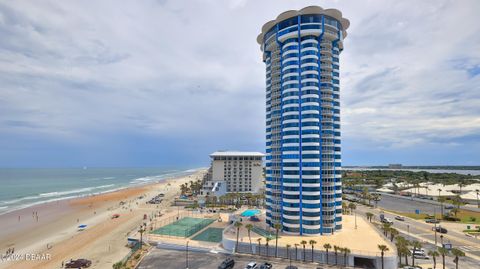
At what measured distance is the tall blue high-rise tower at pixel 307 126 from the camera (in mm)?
67750

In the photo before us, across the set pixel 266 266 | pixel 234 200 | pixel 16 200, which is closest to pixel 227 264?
pixel 266 266

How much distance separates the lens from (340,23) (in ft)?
251

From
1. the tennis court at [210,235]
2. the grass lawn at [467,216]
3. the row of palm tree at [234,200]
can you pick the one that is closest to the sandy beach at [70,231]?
the tennis court at [210,235]

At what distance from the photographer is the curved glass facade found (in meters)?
67.8

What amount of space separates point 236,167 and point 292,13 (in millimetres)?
97027

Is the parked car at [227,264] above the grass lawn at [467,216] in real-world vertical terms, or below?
above

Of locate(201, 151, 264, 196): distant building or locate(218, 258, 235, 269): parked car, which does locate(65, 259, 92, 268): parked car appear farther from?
locate(201, 151, 264, 196): distant building

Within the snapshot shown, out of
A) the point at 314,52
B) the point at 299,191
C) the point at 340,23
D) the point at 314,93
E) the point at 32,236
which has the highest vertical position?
the point at 340,23

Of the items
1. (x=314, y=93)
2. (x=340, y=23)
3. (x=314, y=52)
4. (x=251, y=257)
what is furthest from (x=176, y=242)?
(x=340, y=23)

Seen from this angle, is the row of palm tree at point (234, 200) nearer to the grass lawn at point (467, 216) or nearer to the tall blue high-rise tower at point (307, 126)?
the tall blue high-rise tower at point (307, 126)

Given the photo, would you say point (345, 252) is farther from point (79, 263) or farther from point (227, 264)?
point (79, 263)

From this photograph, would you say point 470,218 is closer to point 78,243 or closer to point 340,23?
point 340,23

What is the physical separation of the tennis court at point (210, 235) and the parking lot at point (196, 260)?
26.2 feet

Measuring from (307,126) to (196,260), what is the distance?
4126cm
